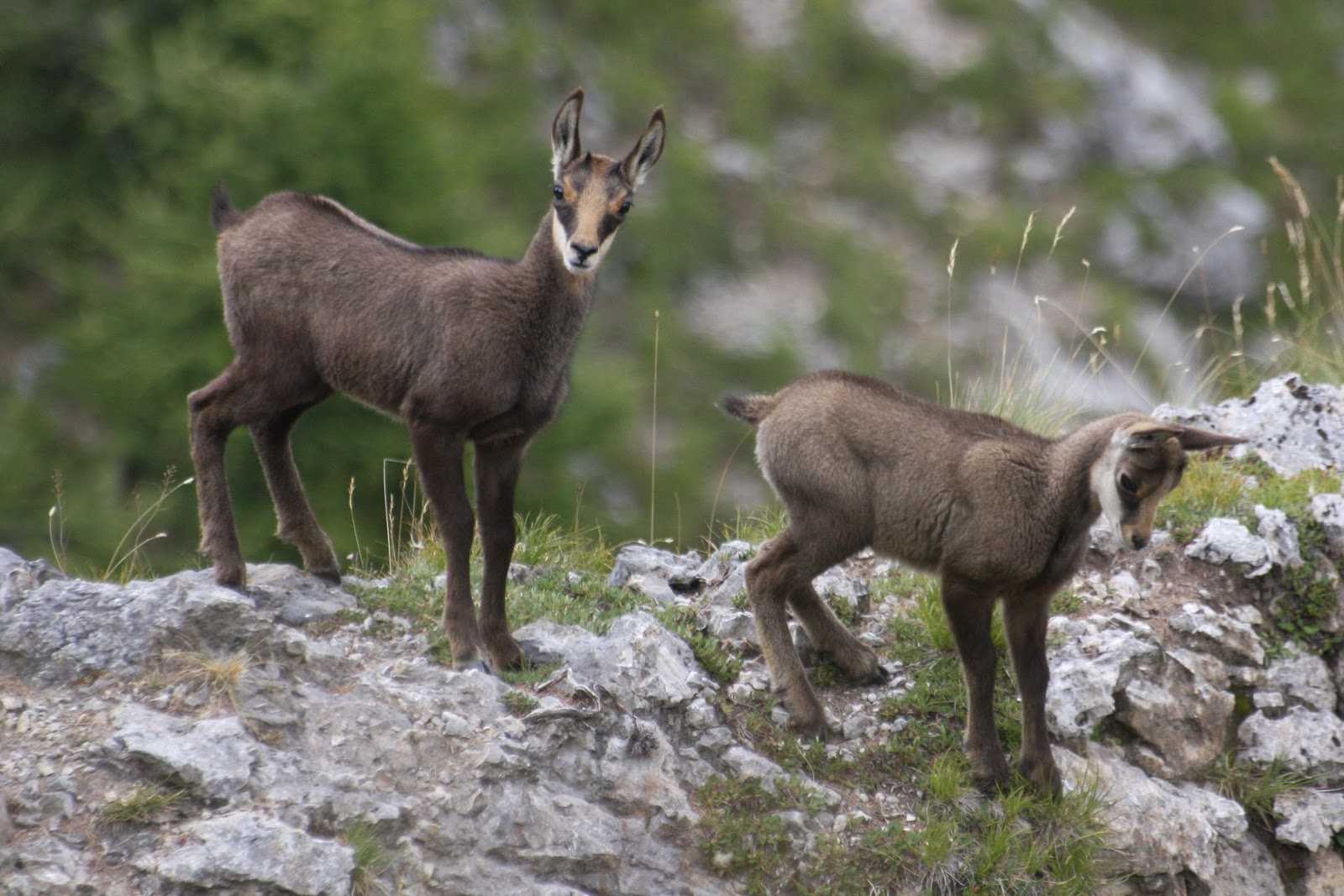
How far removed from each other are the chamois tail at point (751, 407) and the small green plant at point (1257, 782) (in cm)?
285

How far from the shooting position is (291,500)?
8.05 m

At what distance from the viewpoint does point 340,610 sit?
774 cm

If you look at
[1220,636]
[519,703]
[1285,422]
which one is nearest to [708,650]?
[519,703]

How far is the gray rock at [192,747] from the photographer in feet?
20.5

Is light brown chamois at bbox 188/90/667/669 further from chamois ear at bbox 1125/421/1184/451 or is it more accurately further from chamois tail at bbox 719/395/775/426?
chamois ear at bbox 1125/421/1184/451

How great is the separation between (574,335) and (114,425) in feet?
44.8

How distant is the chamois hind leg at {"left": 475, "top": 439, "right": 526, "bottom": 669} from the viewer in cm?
741

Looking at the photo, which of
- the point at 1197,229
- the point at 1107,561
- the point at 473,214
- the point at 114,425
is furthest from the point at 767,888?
the point at 1197,229

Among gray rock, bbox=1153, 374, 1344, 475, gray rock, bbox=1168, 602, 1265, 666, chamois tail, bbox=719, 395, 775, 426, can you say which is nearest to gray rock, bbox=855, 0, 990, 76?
gray rock, bbox=1153, 374, 1344, 475

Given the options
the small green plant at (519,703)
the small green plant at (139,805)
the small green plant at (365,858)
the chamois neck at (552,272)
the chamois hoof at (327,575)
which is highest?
the chamois neck at (552,272)

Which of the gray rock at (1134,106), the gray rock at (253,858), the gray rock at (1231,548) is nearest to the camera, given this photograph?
the gray rock at (253,858)

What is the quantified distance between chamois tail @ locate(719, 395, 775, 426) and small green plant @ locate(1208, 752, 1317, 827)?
9.35 ft

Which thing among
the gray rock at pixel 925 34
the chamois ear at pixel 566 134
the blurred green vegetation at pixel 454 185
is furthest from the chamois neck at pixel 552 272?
the gray rock at pixel 925 34

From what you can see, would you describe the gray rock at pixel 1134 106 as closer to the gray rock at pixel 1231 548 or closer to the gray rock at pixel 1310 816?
the gray rock at pixel 1231 548
